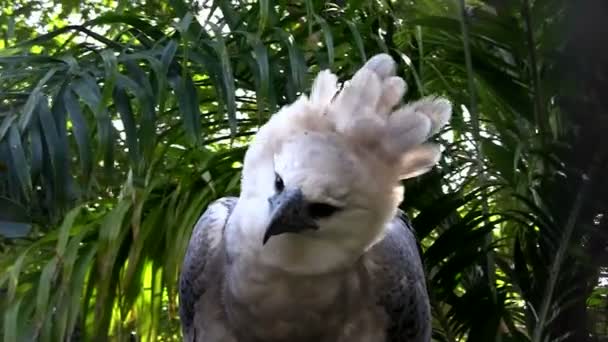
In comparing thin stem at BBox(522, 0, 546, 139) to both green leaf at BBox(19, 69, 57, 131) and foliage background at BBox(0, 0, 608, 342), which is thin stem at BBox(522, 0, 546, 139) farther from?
green leaf at BBox(19, 69, 57, 131)

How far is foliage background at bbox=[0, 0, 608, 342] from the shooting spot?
3.33ft

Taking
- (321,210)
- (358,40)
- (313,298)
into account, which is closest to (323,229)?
(321,210)

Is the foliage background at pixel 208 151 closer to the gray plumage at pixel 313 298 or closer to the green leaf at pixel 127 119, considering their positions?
the green leaf at pixel 127 119

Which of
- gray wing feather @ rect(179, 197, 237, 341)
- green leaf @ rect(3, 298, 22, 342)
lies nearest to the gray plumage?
gray wing feather @ rect(179, 197, 237, 341)

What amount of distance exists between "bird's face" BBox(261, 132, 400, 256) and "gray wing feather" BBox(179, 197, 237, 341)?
196 mm

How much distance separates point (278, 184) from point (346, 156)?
69 millimetres

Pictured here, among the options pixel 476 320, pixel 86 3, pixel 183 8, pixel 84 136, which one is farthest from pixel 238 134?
pixel 86 3

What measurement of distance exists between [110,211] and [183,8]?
328 millimetres

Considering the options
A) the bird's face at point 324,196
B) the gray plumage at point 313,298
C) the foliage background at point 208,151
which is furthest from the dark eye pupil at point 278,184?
the foliage background at point 208,151

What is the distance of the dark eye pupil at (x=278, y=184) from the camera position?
2.29 feet

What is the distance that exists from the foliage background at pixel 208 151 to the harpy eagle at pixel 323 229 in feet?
0.55

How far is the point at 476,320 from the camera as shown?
3.98 feet

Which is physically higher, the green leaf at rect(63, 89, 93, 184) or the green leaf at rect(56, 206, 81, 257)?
the green leaf at rect(63, 89, 93, 184)

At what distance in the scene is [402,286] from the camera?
915 millimetres
